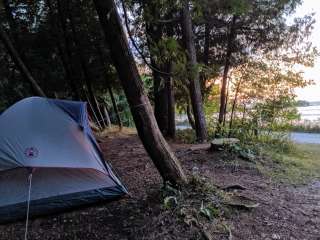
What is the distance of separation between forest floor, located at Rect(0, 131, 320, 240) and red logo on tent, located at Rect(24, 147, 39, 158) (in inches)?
27.1

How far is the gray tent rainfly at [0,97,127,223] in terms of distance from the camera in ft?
11.1

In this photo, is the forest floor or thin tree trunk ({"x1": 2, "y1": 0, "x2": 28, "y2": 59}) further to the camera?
thin tree trunk ({"x1": 2, "y1": 0, "x2": 28, "y2": 59})

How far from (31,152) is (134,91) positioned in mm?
1332

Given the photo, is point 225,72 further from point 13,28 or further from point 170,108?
point 13,28

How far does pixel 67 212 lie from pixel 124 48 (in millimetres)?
1887

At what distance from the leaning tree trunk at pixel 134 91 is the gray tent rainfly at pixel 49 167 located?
2.26 ft

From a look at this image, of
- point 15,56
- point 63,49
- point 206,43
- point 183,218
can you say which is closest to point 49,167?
point 183,218

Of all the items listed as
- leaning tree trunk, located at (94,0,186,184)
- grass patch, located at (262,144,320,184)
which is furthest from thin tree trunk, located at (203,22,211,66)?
leaning tree trunk, located at (94,0,186,184)

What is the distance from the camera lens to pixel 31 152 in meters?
3.42

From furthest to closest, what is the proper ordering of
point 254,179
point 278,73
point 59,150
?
point 278,73
point 254,179
point 59,150

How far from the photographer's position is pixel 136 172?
4.66 meters

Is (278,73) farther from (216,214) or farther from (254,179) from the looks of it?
(216,214)

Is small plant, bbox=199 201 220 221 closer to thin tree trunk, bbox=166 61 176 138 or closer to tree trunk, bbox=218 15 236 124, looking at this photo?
thin tree trunk, bbox=166 61 176 138

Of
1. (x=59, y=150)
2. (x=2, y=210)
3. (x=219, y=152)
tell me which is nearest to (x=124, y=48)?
(x=59, y=150)
